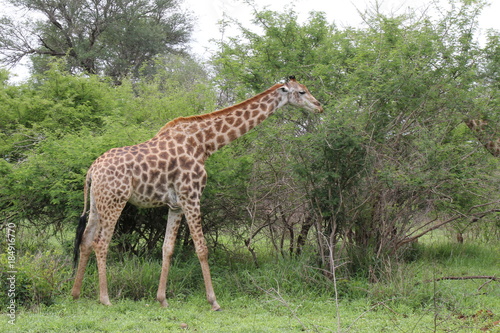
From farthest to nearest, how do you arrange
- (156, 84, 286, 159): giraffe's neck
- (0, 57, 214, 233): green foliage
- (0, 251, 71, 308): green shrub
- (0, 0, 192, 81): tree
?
(0, 0, 192, 81): tree
(0, 57, 214, 233): green foliage
(156, 84, 286, 159): giraffe's neck
(0, 251, 71, 308): green shrub

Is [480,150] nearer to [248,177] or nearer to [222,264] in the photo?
[248,177]

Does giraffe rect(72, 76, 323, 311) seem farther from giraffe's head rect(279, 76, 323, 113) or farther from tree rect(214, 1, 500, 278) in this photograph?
tree rect(214, 1, 500, 278)

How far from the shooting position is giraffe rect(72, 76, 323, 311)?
7.15 m

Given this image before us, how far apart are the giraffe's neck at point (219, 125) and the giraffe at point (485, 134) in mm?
3473

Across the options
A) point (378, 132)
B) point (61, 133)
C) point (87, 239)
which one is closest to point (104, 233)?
point (87, 239)

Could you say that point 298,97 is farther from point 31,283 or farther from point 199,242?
point 31,283

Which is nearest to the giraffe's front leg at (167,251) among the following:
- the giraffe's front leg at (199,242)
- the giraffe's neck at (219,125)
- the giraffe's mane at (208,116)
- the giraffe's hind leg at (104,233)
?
the giraffe's front leg at (199,242)

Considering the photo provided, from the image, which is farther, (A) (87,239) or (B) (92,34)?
(B) (92,34)

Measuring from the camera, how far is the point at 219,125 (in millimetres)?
7906

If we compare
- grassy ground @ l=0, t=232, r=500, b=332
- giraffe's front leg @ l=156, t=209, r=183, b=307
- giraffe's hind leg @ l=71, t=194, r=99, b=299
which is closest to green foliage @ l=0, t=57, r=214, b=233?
giraffe's hind leg @ l=71, t=194, r=99, b=299

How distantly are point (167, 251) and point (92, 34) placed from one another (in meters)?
21.8

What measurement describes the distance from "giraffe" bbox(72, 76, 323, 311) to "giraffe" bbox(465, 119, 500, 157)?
3026 millimetres

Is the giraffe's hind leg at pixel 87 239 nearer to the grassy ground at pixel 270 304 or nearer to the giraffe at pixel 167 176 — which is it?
the giraffe at pixel 167 176

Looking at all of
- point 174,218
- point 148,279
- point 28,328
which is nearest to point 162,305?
point 148,279
